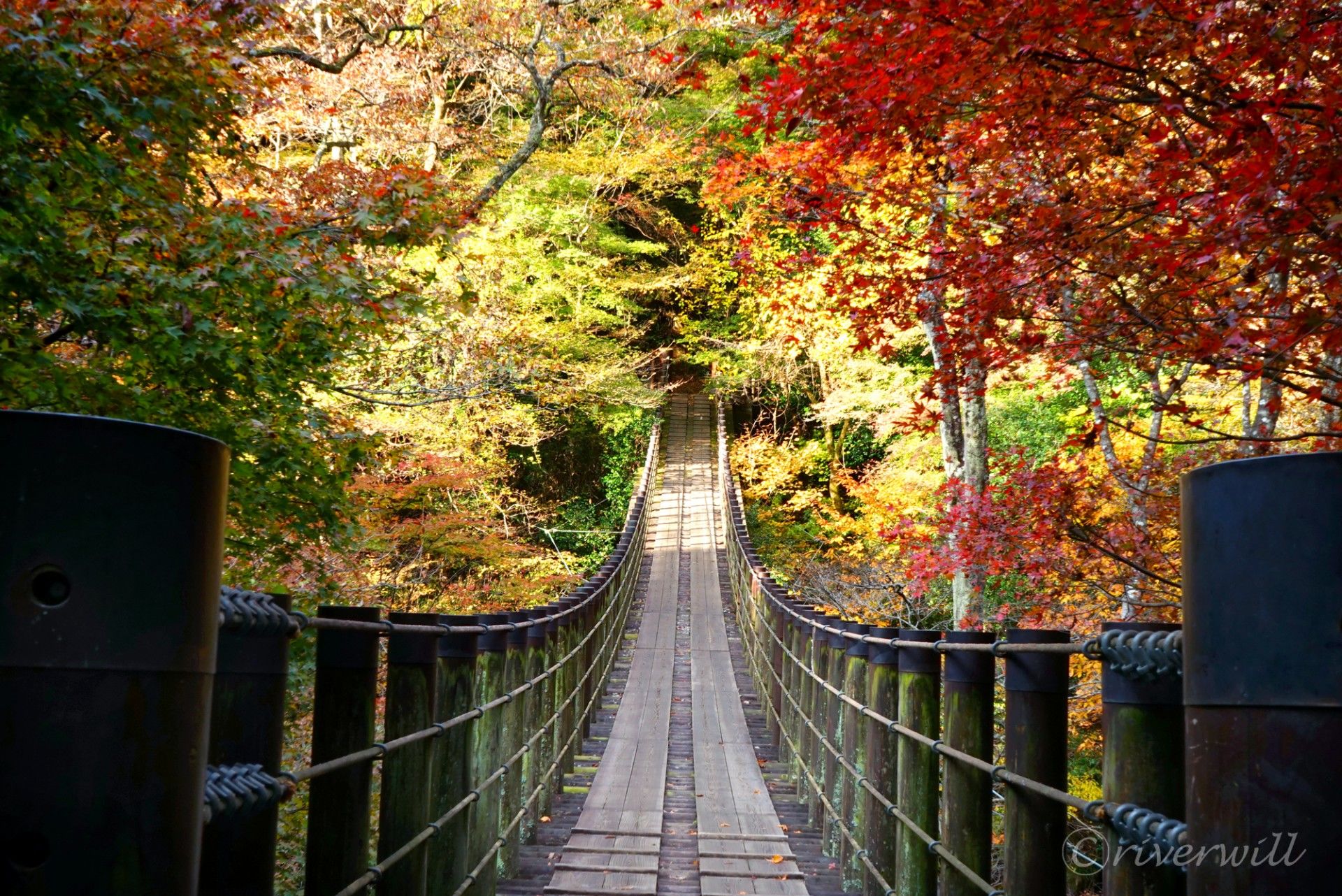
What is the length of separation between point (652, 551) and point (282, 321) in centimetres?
1383

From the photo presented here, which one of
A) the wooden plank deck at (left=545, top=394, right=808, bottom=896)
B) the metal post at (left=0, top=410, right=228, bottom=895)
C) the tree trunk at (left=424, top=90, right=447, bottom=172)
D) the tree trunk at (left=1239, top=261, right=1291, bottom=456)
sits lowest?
the wooden plank deck at (left=545, top=394, right=808, bottom=896)

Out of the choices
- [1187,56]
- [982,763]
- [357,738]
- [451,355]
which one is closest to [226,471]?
[357,738]

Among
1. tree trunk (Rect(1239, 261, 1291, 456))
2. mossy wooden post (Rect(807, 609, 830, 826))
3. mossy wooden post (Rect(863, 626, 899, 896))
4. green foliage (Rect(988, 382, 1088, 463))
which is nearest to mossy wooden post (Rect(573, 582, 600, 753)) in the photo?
mossy wooden post (Rect(807, 609, 830, 826))

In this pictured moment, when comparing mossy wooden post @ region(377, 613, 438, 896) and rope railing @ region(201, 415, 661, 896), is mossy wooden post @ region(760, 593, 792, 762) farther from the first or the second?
mossy wooden post @ region(377, 613, 438, 896)

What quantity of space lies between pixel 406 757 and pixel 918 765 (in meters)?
1.54

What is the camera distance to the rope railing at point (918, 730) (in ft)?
4.72

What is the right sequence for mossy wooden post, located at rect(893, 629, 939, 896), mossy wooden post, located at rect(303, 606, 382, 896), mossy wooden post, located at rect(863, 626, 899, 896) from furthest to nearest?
mossy wooden post, located at rect(863, 626, 899, 896) < mossy wooden post, located at rect(893, 629, 939, 896) < mossy wooden post, located at rect(303, 606, 382, 896)

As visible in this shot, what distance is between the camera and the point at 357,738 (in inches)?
78.2

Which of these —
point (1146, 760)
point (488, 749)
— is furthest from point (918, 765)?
point (1146, 760)

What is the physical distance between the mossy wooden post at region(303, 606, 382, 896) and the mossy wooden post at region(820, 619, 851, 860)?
2.90 metres

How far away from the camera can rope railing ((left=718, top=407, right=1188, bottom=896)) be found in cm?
144

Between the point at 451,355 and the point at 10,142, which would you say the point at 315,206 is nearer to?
the point at 10,142

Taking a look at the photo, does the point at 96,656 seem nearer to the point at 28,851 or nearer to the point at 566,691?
the point at 28,851

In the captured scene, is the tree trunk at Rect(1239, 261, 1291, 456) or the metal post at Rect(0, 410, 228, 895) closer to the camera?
the metal post at Rect(0, 410, 228, 895)
